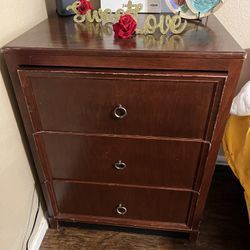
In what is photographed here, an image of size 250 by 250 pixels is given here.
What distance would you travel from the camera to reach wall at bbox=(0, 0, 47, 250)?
822 mm

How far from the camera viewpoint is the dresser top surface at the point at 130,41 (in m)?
0.69

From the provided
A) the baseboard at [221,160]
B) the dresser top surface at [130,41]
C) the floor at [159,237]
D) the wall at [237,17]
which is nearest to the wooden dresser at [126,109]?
the dresser top surface at [130,41]

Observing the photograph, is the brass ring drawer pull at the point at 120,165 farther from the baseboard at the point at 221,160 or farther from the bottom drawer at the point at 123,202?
the baseboard at the point at 221,160

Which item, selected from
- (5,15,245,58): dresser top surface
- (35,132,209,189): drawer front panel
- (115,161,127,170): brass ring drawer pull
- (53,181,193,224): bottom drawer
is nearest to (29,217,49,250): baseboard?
(53,181,193,224): bottom drawer

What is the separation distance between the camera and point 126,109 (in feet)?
2.59

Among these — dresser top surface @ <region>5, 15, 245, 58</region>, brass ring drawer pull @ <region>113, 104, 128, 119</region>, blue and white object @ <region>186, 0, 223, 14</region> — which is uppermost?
blue and white object @ <region>186, 0, 223, 14</region>

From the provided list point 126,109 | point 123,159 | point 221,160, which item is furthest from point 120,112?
point 221,160

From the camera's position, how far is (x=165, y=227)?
43.3 inches

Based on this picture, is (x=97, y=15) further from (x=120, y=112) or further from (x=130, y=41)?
(x=120, y=112)

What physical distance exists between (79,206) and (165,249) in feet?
1.40

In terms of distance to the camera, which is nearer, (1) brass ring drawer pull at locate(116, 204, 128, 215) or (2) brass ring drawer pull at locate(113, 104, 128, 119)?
(2) brass ring drawer pull at locate(113, 104, 128, 119)

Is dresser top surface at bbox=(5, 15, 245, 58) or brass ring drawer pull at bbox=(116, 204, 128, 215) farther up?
dresser top surface at bbox=(5, 15, 245, 58)

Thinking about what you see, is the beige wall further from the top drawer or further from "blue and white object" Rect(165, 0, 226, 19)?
the top drawer

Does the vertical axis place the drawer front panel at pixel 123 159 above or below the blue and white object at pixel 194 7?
below
